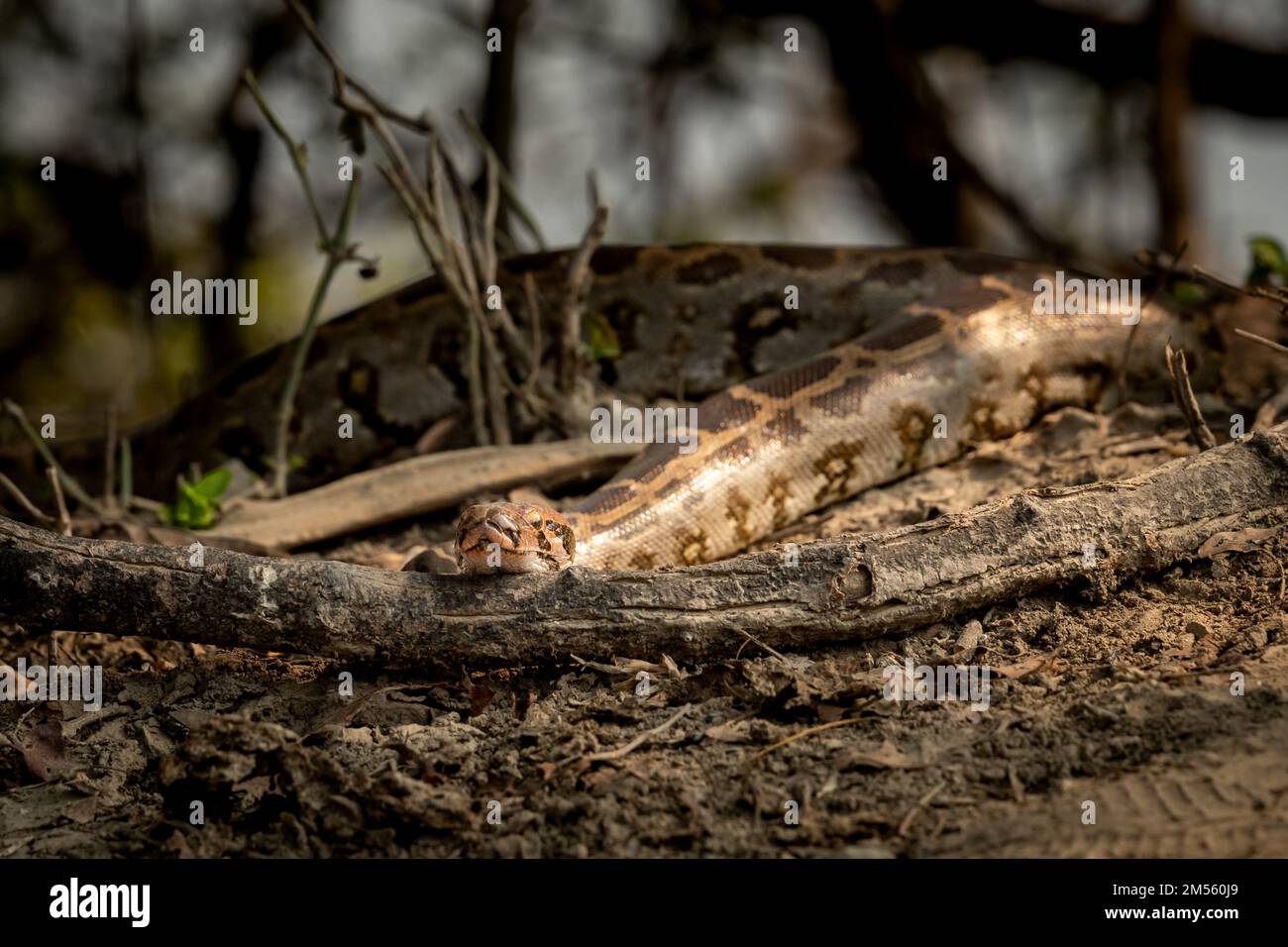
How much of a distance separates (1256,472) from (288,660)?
3956mm

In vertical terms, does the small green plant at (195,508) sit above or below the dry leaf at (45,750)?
above

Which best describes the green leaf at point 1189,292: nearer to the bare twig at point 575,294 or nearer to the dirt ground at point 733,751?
the dirt ground at point 733,751

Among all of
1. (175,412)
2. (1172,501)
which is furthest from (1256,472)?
(175,412)

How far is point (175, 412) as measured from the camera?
9.44 metres

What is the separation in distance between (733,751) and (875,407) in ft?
11.6

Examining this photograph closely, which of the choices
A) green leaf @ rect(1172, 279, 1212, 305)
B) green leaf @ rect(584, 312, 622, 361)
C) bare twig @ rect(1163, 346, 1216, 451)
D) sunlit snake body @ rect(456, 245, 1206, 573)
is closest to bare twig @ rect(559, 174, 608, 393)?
green leaf @ rect(584, 312, 622, 361)

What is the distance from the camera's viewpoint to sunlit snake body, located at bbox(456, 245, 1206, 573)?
628 cm

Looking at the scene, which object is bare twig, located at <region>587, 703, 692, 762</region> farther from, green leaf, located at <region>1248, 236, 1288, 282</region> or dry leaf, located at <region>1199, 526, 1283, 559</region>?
green leaf, located at <region>1248, 236, 1288, 282</region>

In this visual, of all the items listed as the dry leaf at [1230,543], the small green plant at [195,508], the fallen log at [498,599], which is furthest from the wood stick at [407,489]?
the dry leaf at [1230,543]

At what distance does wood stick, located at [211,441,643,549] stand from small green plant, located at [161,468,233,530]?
0.33 feet

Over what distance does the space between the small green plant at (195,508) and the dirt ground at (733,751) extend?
1.81 metres

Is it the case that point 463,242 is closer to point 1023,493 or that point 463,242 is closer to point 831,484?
point 831,484

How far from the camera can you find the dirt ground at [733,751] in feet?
11.3

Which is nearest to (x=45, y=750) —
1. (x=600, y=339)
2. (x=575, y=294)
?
(x=575, y=294)
